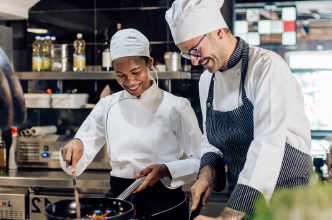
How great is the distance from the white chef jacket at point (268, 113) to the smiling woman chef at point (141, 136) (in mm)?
465

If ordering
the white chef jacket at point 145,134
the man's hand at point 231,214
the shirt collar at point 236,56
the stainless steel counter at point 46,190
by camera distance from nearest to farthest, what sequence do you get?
the man's hand at point 231,214 → the shirt collar at point 236,56 → the white chef jacket at point 145,134 → the stainless steel counter at point 46,190

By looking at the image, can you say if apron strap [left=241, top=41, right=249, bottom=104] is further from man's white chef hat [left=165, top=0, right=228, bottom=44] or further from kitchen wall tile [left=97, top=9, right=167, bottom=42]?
kitchen wall tile [left=97, top=9, right=167, bottom=42]

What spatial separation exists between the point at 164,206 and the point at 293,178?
71 cm

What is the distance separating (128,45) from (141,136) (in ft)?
1.53

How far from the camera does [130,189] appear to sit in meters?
1.51

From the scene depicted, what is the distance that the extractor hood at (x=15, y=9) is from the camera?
3.27 meters

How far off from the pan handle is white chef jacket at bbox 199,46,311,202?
0.42 meters

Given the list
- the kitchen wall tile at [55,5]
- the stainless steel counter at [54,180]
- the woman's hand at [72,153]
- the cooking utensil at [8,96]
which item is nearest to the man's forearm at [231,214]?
the woman's hand at [72,153]

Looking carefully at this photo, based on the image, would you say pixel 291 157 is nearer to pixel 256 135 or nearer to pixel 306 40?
pixel 256 135

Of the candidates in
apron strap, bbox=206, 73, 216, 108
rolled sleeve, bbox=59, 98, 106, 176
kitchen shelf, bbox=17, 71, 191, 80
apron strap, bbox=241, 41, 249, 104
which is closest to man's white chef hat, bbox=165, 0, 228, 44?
apron strap, bbox=241, 41, 249, 104

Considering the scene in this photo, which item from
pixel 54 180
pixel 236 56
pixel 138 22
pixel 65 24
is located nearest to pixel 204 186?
pixel 236 56

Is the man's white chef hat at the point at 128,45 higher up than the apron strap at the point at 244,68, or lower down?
higher up

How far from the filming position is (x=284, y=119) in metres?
1.32

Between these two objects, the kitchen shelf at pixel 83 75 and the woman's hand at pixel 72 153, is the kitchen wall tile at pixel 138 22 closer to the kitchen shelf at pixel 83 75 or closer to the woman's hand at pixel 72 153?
the kitchen shelf at pixel 83 75
